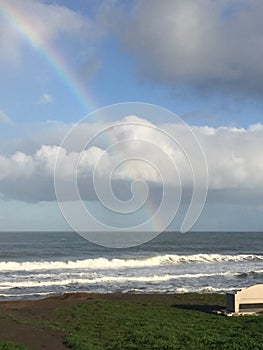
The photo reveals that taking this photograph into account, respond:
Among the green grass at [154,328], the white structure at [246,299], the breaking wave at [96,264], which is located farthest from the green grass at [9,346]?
the breaking wave at [96,264]

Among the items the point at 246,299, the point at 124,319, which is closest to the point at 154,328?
the point at 124,319

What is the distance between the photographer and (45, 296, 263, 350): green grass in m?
13.3

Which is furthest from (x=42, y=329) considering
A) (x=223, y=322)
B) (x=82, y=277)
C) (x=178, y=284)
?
(x=82, y=277)

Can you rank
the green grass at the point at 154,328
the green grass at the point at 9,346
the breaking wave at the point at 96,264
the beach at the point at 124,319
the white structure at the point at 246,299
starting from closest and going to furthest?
the green grass at the point at 9,346, the green grass at the point at 154,328, the beach at the point at 124,319, the white structure at the point at 246,299, the breaking wave at the point at 96,264

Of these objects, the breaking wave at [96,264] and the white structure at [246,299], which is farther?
the breaking wave at [96,264]

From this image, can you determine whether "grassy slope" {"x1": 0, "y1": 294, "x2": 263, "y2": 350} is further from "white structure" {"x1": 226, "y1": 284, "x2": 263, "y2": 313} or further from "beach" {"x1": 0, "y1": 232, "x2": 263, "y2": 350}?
"white structure" {"x1": 226, "y1": 284, "x2": 263, "y2": 313}

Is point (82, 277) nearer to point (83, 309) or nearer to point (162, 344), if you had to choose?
point (83, 309)

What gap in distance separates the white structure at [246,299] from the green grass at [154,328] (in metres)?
0.80

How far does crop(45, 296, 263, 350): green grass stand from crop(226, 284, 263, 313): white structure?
802mm

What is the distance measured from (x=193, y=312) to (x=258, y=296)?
2.48 meters

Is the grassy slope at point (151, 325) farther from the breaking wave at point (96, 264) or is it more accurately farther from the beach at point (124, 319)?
the breaking wave at point (96, 264)

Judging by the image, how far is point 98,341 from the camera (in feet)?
46.8

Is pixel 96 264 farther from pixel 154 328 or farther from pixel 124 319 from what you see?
pixel 154 328

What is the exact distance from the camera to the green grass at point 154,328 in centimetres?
1334
